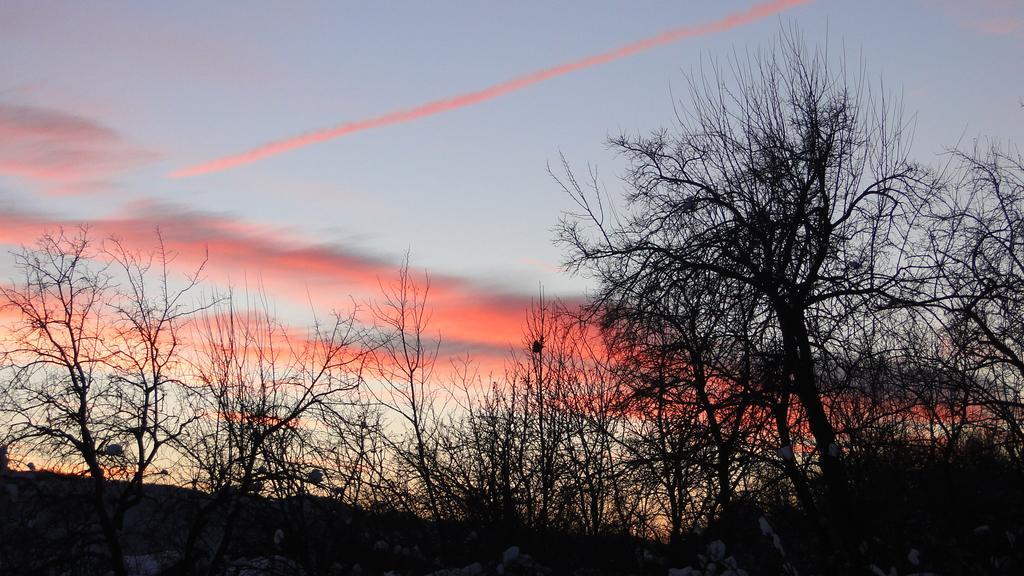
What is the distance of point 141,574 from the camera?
16.8 meters

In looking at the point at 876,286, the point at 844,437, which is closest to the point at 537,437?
the point at 844,437

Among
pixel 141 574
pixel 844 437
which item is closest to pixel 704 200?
pixel 844 437

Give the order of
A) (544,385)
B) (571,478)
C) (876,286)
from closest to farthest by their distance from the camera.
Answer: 1. (876,286)
2. (571,478)
3. (544,385)

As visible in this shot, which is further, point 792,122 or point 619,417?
point 619,417

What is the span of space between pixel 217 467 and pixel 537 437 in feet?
22.4

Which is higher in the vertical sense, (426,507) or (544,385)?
(544,385)

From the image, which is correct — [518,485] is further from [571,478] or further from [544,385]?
[544,385]

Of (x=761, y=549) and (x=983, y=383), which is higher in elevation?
(x=983, y=383)

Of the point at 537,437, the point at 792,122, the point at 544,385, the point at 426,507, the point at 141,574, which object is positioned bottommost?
the point at 141,574

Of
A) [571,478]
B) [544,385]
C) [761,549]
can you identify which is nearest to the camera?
[761,549]

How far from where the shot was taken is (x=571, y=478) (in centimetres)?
1997

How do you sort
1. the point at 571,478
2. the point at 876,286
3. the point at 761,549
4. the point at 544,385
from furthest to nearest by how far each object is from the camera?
the point at 544,385 < the point at 571,478 < the point at 761,549 < the point at 876,286

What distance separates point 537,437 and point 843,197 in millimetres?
8788

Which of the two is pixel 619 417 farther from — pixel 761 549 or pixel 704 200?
pixel 704 200
